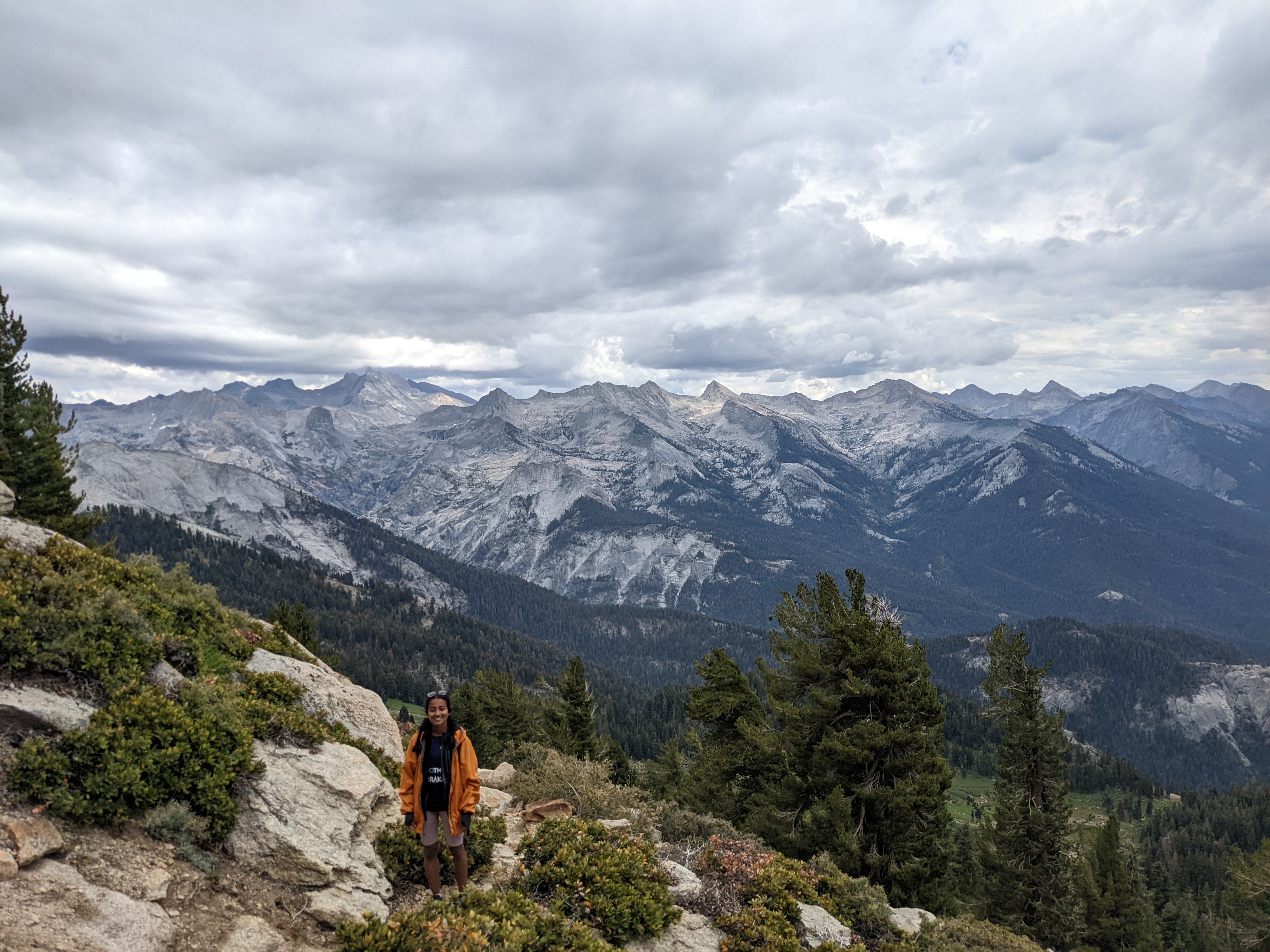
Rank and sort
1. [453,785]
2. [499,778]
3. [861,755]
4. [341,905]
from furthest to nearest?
[499,778]
[861,755]
[453,785]
[341,905]

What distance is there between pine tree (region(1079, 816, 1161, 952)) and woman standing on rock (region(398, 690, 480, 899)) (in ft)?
137

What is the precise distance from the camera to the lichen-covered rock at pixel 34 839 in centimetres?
842

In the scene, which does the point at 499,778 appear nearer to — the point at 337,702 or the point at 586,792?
the point at 586,792

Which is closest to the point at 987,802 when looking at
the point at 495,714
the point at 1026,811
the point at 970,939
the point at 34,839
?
the point at 495,714

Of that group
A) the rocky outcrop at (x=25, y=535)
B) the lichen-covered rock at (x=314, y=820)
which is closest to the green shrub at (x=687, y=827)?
the lichen-covered rock at (x=314, y=820)

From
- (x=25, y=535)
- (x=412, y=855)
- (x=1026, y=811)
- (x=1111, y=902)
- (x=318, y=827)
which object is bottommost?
(x=1111, y=902)

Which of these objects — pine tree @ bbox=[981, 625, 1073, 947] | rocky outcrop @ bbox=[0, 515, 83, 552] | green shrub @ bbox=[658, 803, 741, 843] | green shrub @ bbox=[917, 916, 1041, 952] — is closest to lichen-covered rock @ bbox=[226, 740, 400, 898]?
rocky outcrop @ bbox=[0, 515, 83, 552]

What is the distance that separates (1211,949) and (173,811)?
3352 inches

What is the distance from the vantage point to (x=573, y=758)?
23328 mm

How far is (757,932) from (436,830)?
23.1 ft

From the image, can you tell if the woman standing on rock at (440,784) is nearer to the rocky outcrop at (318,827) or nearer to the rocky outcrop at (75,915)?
the rocky outcrop at (318,827)

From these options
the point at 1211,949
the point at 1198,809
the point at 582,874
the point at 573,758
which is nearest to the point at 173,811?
the point at 582,874

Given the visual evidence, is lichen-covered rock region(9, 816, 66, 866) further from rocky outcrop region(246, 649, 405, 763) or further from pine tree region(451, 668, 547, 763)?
pine tree region(451, 668, 547, 763)

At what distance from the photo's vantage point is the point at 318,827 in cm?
1167
